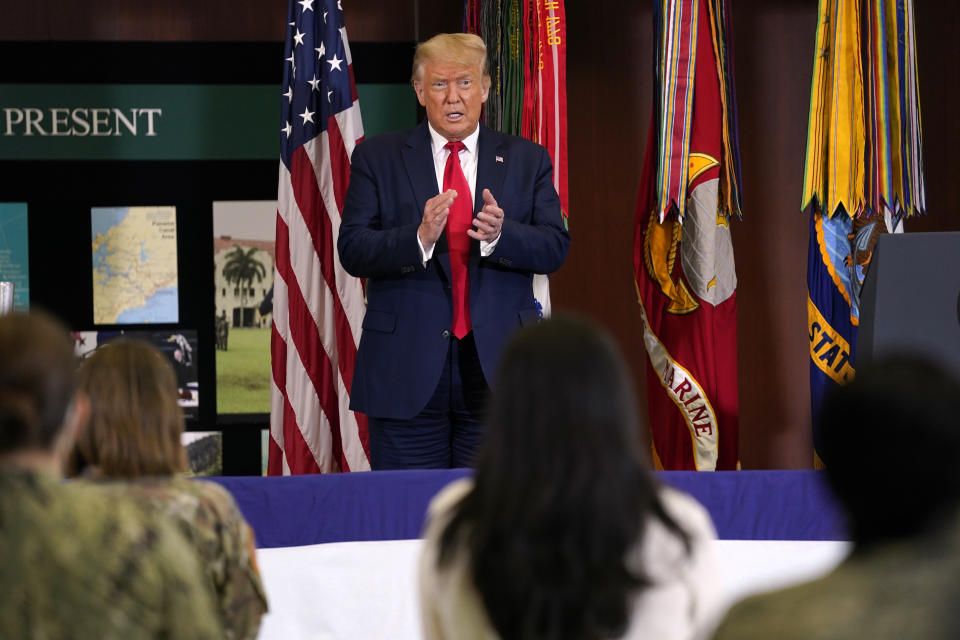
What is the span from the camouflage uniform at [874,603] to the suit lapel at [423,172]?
1918 millimetres

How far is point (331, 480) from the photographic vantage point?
7.99 ft

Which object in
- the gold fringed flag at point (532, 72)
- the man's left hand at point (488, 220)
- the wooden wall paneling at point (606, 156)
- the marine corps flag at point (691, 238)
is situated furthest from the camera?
the wooden wall paneling at point (606, 156)

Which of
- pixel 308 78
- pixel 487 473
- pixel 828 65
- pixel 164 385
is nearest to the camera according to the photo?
pixel 487 473

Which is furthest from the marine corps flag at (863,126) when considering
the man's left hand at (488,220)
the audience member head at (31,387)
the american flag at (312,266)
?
the audience member head at (31,387)

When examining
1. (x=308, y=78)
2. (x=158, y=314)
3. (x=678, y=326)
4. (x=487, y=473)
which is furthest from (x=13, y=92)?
(x=487, y=473)

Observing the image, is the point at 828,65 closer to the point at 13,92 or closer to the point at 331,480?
the point at 331,480

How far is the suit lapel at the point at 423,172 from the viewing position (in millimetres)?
2746

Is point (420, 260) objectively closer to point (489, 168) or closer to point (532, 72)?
point (489, 168)

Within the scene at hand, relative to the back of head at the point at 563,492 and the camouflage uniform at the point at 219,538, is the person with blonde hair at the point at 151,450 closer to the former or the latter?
the camouflage uniform at the point at 219,538

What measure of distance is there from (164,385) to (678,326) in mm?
2503

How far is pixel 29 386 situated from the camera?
1095mm

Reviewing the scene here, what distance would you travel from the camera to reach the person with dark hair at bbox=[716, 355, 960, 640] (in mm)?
842

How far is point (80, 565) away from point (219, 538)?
0.31 m

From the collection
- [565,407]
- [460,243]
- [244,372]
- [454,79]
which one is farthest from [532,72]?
[565,407]
